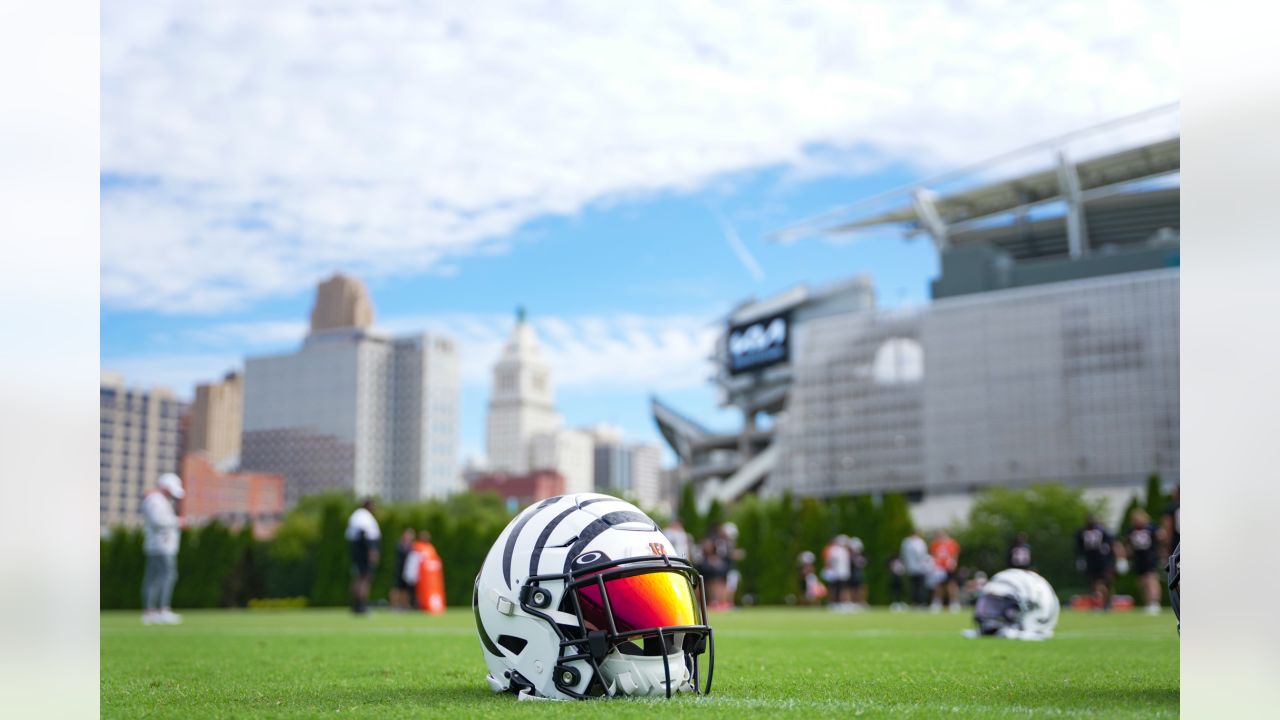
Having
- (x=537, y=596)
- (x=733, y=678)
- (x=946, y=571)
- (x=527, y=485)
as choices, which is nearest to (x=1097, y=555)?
(x=946, y=571)

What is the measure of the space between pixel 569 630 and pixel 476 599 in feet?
2.31

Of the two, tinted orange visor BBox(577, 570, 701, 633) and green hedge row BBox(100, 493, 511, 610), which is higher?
tinted orange visor BBox(577, 570, 701, 633)

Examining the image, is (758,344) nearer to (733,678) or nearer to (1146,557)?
(1146,557)

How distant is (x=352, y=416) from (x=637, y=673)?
16011 cm

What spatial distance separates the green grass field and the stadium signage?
9080cm

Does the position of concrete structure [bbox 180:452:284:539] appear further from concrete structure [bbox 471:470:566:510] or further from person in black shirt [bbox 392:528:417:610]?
person in black shirt [bbox 392:528:417:610]

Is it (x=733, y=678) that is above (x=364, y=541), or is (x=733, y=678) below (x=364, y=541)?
above

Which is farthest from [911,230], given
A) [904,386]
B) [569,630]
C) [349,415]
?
[569,630]

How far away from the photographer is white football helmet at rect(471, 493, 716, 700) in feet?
17.6

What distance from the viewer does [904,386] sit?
9281cm

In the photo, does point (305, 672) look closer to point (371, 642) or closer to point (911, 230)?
point (371, 642)

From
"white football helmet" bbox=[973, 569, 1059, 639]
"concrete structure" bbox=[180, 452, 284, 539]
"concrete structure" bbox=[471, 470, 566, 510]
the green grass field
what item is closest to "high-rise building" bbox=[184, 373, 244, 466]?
"concrete structure" bbox=[180, 452, 284, 539]

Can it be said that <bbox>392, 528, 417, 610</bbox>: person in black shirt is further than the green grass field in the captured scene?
Yes

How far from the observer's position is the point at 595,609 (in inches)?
214
